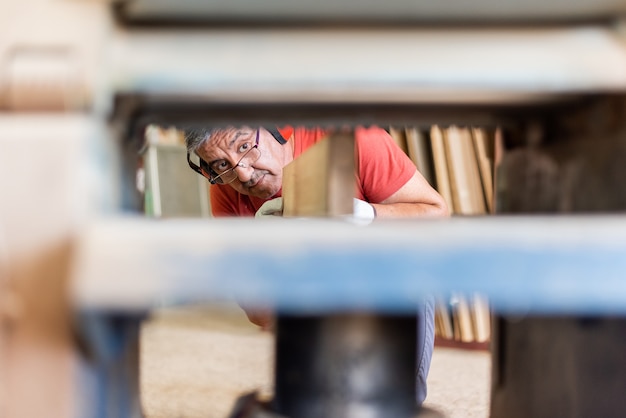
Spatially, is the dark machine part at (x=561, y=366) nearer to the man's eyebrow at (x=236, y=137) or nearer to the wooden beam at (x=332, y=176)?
the wooden beam at (x=332, y=176)

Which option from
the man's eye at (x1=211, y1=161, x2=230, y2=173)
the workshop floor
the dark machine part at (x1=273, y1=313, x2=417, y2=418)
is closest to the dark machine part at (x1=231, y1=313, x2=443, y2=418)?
the dark machine part at (x1=273, y1=313, x2=417, y2=418)

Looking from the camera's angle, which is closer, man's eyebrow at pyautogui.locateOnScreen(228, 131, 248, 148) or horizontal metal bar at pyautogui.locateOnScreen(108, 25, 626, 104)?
horizontal metal bar at pyautogui.locateOnScreen(108, 25, 626, 104)

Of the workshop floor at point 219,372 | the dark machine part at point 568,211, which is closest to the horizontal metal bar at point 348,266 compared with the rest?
the dark machine part at point 568,211

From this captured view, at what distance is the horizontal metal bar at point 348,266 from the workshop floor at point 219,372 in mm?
764

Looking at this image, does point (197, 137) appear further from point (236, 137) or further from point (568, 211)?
point (568, 211)

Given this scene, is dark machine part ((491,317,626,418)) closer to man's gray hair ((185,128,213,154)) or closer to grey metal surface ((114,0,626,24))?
grey metal surface ((114,0,626,24))

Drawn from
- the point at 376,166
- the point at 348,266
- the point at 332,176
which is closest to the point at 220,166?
the point at 376,166

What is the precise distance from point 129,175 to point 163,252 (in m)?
0.18

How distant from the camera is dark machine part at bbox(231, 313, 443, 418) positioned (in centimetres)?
41

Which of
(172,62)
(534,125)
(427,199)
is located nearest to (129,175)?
(172,62)

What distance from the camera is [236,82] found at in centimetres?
35

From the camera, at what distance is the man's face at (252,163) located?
1197 mm

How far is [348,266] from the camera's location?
11.2 inches

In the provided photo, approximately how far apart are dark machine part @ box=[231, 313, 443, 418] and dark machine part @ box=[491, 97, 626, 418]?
123mm
